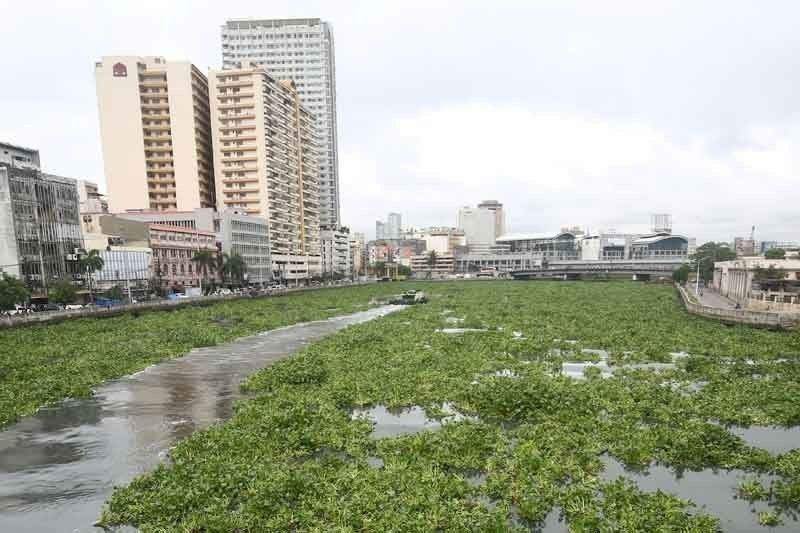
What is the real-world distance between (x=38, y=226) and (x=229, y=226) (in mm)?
42209

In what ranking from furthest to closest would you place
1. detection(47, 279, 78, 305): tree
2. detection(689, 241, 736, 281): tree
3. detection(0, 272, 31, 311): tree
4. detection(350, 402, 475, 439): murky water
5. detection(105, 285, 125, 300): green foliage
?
detection(689, 241, 736, 281): tree < detection(105, 285, 125, 300): green foliage < detection(47, 279, 78, 305): tree < detection(0, 272, 31, 311): tree < detection(350, 402, 475, 439): murky water

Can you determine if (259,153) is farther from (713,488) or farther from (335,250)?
(713,488)

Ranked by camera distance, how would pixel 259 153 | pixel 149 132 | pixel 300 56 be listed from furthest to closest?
1. pixel 300 56
2. pixel 259 153
3. pixel 149 132

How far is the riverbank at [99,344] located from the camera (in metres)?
25.9

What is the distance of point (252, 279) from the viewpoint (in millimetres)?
112438

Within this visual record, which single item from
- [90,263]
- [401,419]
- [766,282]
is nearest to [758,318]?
[766,282]

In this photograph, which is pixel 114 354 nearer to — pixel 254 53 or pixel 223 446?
pixel 223 446

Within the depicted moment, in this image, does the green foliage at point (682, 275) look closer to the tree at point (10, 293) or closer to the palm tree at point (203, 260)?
the palm tree at point (203, 260)

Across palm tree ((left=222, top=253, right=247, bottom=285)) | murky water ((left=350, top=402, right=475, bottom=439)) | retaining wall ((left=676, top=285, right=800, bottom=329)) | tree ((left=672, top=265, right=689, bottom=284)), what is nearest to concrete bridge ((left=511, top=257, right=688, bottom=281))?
tree ((left=672, top=265, right=689, bottom=284))

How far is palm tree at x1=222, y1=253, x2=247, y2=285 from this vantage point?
96.6 metres

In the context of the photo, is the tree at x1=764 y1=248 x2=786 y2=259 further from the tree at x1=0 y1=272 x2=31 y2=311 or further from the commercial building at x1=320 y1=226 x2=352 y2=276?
the tree at x1=0 y1=272 x2=31 y2=311

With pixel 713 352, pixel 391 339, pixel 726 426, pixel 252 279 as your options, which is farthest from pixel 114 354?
pixel 252 279

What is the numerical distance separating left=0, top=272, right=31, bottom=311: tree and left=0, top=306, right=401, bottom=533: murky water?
34.2m

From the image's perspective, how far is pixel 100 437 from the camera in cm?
2009
